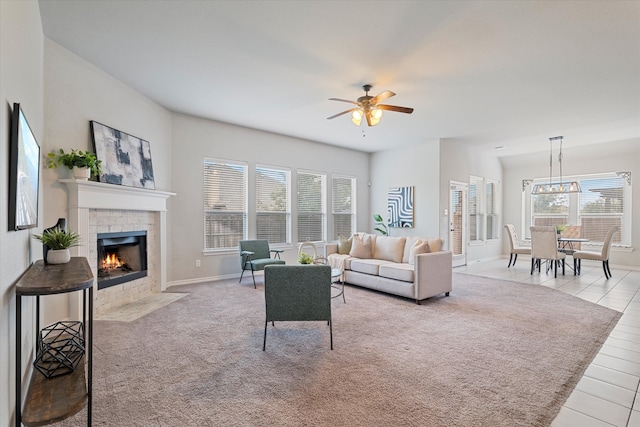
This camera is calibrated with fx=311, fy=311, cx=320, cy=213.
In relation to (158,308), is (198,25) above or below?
above

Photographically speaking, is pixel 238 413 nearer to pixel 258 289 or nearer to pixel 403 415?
pixel 403 415

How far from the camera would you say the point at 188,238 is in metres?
5.41

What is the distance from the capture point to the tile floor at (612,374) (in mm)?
1908

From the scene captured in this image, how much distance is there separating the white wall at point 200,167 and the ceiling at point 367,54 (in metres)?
0.45

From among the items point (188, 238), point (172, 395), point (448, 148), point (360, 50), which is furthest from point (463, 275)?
point (172, 395)

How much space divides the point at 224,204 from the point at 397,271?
339 centimetres

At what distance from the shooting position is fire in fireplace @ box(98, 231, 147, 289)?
3.99m

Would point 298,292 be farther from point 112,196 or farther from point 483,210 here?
point 483,210

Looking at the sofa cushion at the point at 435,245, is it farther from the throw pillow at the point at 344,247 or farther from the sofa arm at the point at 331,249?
the sofa arm at the point at 331,249

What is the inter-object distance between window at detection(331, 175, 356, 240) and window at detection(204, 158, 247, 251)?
2409mm

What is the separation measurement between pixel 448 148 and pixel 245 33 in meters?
5.51

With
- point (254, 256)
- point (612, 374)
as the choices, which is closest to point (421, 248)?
point (612, 374)

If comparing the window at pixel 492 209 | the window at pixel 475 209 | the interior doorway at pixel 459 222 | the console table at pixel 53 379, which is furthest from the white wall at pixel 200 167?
the window at pixel 492 209

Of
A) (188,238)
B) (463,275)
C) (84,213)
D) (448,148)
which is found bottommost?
(463,275)
